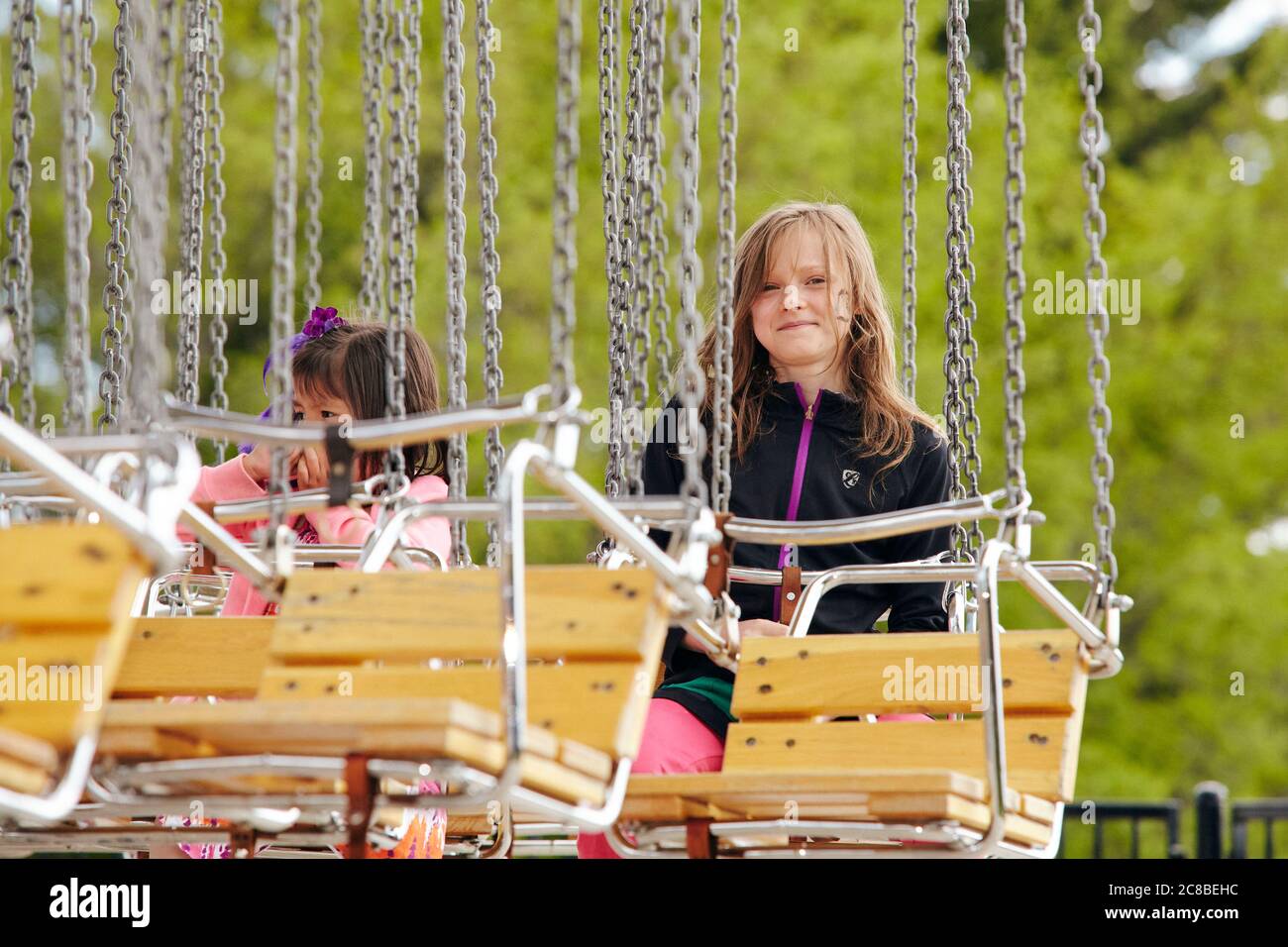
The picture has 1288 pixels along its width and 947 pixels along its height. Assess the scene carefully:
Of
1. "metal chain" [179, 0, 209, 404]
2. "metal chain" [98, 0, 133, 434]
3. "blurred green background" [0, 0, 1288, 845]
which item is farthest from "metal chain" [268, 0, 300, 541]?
"blurred green background" [0, 0, 1288, 845]

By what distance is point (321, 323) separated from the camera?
18.1 ft

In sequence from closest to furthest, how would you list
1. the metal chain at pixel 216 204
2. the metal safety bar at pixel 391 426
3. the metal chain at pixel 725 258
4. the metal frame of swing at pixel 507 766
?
the metal frame of swing at pixel 507 766
the metal safety bar at pixel 391 426
the metal chain at pixel 725 258
the metal chain at pixel 216 204

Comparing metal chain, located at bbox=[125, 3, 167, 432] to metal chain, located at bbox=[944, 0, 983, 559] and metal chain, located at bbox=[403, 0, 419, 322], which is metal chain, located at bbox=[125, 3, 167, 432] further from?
metal chain, located at bbox=[944, 0, 983, 559]

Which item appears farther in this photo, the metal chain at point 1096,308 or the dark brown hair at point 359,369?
the dark brown hair at point 359,369

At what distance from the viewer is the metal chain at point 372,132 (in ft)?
16.2

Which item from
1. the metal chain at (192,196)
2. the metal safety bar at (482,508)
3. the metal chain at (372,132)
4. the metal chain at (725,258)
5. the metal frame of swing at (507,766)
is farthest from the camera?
the metal chain at (192,196)

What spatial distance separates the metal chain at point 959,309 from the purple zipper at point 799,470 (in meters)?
0.34

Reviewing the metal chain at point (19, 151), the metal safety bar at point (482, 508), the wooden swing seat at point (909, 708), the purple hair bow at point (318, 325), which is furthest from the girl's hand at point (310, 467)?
the wooden swing seat at point (909, 708)

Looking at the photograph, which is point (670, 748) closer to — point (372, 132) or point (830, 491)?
point (830, 491)

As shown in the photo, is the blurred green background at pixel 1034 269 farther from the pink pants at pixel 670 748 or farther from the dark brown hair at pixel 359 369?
the pink pants at pixel 670 748

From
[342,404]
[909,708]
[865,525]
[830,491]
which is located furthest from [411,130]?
[909,708]

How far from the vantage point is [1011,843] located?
3.99 meters

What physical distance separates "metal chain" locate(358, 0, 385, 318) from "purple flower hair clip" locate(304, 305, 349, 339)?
10.7 inches
